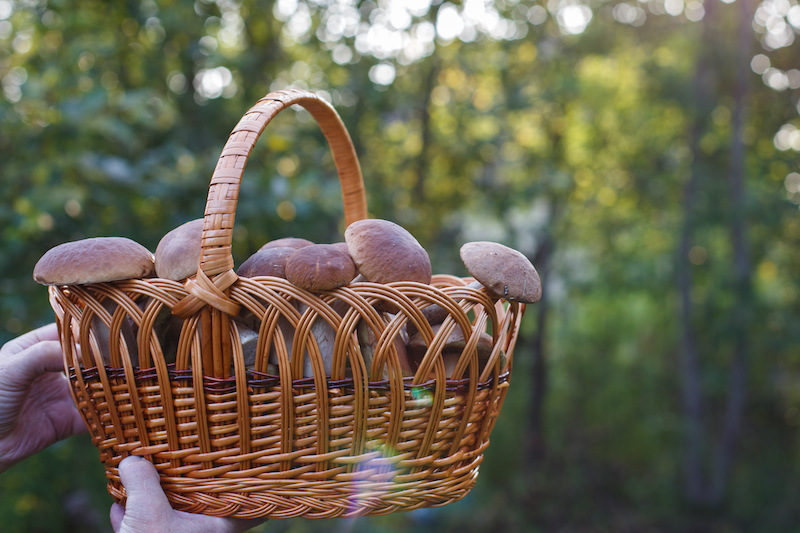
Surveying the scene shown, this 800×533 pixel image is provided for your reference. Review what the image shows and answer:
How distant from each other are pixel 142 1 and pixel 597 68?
363 cm

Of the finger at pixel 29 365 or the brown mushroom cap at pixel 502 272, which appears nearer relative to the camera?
the brown mushroom cap at pixel 502 272

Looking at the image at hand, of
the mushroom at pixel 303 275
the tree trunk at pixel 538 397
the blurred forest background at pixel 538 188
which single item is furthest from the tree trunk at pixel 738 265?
the mushroom at pixel 303 275

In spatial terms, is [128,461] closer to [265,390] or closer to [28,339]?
[265,390]

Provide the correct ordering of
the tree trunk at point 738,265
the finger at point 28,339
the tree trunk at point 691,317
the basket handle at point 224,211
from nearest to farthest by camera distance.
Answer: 1. the basket handle at point 224,211
2. the finger at point 28,339
3. the tree trunk at point 738,265
4. the tree trunk at point 691,317

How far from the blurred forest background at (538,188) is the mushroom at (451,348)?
111 cm

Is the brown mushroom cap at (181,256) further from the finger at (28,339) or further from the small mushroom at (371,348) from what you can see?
the finger at (28,339)

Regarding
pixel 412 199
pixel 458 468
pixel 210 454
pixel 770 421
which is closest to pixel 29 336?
pixel 210 454

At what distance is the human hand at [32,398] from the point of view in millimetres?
1109

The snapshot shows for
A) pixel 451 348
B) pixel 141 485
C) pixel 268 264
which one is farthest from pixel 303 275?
pixel 141 485

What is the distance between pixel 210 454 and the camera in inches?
34.9

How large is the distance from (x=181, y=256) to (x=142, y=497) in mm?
407

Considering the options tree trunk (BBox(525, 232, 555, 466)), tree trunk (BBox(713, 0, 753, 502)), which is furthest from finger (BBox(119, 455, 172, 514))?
tree trunk (BBox(525, 232, 555, 466))

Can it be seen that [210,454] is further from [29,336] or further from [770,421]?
[770,421]

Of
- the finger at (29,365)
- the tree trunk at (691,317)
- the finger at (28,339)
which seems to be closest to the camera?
the finger at (29,365)
